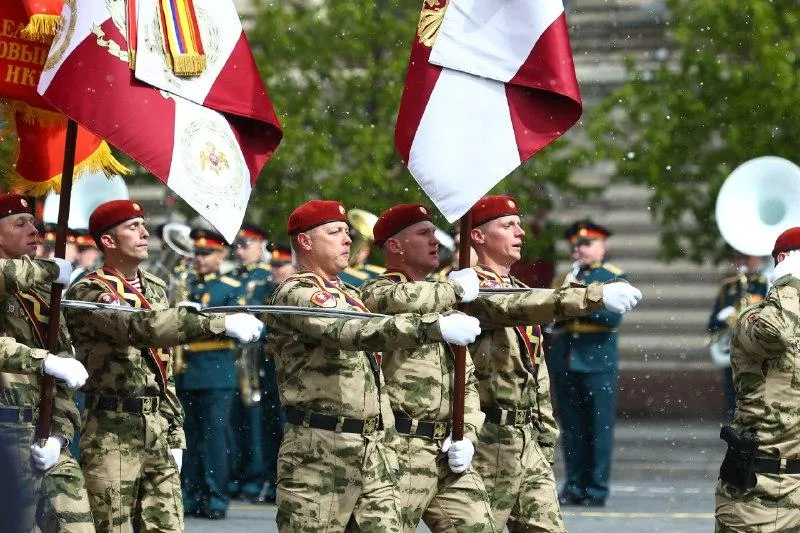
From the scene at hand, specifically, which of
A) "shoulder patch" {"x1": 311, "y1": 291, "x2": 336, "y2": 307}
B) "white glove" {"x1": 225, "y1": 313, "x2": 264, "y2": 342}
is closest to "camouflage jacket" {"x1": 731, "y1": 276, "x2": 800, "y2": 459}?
"shoulder patch" {"x1": 311, "y1": 291, "x2": 336, "y2": 307}

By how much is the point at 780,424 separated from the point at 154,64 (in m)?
3.41

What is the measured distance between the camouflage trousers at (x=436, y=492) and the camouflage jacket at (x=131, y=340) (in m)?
1.11

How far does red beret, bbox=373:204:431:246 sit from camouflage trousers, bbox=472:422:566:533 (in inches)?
40.8

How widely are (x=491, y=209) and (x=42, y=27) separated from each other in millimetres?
2394

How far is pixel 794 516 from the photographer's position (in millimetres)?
8320

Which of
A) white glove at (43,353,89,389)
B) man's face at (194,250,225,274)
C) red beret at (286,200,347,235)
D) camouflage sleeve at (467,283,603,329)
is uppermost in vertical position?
man's face at (194,250,225,274)

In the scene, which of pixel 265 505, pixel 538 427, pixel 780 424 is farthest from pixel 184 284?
pixel 780 424

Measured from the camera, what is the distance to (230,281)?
1344 centimetres

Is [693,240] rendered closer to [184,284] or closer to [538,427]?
[184,284]

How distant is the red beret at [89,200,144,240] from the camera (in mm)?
8547

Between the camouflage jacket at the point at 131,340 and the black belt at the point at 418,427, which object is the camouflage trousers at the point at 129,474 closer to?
the camouflage jacket at the point at 131,340

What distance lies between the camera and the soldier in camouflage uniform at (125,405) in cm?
811

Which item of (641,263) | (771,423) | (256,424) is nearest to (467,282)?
(771,423)

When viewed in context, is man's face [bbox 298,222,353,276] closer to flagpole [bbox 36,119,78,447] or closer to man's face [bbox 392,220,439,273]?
man's face [bbox 392,220,439,273]
